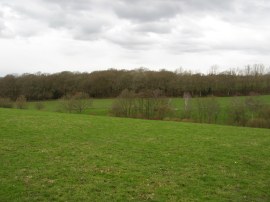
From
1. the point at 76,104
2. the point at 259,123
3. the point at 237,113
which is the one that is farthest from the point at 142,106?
the point at 259,123

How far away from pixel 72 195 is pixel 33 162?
3.64 m

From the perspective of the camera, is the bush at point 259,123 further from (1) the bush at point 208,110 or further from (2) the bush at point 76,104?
(2) the bush at point 76,104

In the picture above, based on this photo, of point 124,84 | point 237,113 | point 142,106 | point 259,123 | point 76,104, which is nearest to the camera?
point 259,123

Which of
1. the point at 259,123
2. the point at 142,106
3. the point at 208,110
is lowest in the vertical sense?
the point at 259,123

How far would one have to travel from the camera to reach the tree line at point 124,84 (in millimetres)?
90188

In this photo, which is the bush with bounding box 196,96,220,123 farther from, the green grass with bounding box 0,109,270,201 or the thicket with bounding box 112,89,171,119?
the green grass with bounding box 0,109,270,201

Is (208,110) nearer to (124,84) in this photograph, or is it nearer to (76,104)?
(76,104)

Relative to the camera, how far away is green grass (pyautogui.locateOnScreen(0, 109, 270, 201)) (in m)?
8.22

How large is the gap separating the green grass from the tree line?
246 ft

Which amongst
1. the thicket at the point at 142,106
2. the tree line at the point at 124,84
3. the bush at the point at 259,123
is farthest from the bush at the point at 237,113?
the tree line at the point at 124,84

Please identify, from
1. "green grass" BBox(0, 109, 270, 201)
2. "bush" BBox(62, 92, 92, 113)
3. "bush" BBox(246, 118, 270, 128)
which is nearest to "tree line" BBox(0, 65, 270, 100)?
"bush" BBox(62, 92, 92, 113)

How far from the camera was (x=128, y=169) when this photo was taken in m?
10.6

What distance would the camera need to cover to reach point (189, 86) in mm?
90875

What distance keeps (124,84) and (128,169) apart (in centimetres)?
8889
